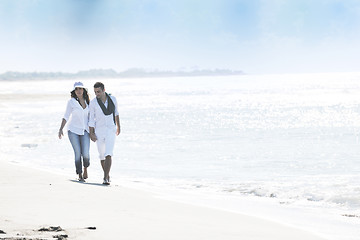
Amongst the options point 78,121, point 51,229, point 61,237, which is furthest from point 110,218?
point 78,121

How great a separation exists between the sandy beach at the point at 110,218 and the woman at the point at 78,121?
4.03 ft

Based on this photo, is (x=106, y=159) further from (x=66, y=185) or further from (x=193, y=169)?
(x=193, y=169)

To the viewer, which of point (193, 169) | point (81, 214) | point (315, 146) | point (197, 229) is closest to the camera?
point (197, 229)

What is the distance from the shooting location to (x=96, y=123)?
9633 mm

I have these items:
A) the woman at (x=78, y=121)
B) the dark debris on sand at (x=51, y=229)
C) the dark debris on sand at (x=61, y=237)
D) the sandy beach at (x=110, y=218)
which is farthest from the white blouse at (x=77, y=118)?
the dark debris on sand at (x=61, y=237)

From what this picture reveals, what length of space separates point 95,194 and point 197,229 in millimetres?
2478

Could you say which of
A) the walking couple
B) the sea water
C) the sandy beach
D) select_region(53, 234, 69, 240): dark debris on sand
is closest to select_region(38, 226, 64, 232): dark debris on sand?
the sandy beach

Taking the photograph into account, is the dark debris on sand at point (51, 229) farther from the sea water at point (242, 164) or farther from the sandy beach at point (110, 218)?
the sea water at point (242, 164)

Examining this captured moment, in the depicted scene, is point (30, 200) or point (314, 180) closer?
point (30, 200)

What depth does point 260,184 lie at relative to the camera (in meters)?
10.8

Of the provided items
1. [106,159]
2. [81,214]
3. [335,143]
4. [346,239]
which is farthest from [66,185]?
[335,143]

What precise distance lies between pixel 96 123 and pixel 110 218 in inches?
127

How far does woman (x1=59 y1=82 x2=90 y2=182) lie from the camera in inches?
393

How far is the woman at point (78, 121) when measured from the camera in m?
9.98
